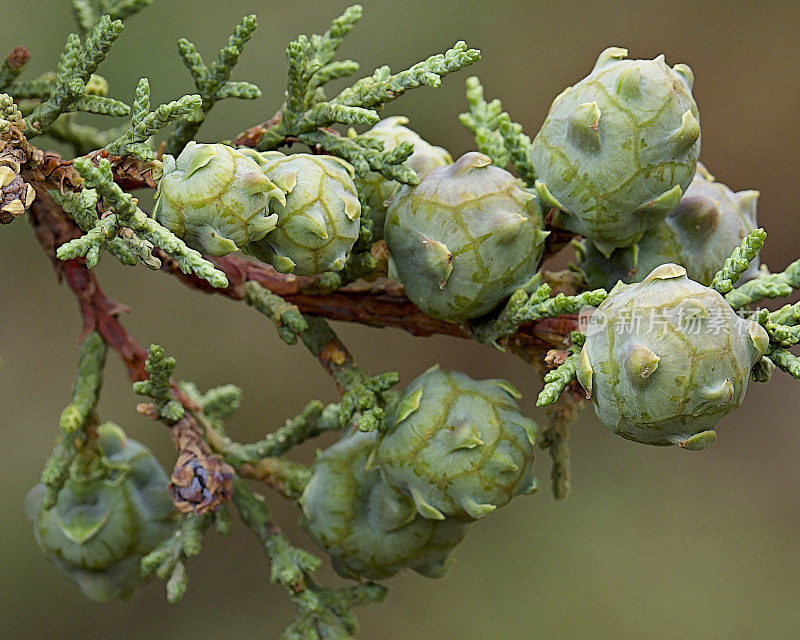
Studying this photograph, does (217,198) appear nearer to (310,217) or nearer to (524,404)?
(310,217)

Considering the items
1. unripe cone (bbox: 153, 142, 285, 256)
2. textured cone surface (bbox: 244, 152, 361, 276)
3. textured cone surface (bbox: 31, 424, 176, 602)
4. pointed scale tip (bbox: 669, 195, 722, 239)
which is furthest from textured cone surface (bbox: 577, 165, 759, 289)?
textured cone surface (bbox: 31, 424, 176, 602)

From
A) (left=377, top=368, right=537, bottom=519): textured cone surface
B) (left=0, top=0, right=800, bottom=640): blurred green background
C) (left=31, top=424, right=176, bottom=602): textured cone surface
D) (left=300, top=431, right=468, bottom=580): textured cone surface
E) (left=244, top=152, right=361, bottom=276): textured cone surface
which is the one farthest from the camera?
(left=0, top=0, right=800, bottom=640): blurred green background

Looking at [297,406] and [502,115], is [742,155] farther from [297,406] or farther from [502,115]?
[502,115]

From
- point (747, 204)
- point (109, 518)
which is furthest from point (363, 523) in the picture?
point (747, 204)

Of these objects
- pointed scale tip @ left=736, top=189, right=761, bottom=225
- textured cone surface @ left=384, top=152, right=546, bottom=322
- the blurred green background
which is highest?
textured cone surface @ left=384, top=152, right=546, bottom=322

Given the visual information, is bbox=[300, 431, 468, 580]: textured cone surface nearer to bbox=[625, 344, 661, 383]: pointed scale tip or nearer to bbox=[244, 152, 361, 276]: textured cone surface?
bbox=[244, 152, 361, 276]: textured cone surface

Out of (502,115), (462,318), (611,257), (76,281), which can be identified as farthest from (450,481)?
(76,281)

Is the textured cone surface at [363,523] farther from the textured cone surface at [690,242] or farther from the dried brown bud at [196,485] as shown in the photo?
the textured cone surface at [690,242]

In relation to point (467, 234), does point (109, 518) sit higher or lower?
lower
